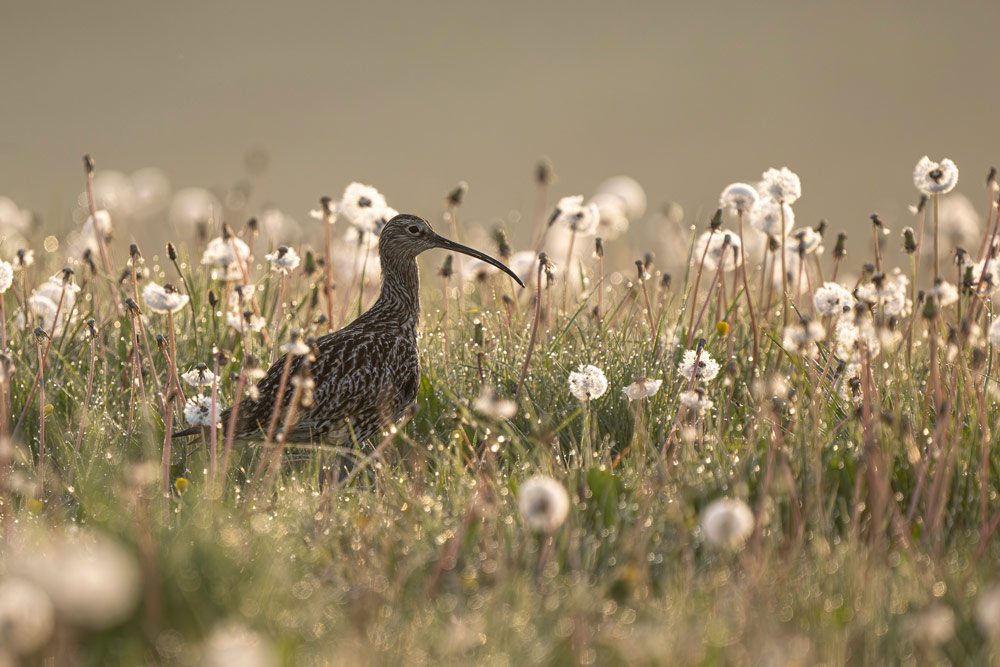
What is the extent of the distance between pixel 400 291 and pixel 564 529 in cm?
302

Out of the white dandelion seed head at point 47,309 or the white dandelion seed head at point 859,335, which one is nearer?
the white dandelion seed head at point 859,335

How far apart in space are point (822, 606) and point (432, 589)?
1257 mm

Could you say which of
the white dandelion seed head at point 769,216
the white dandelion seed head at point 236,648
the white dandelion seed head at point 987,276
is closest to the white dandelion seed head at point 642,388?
the white dandelion seed head at point 987,276

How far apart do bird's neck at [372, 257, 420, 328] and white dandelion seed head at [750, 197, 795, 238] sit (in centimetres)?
212

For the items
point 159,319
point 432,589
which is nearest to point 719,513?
point 432,589

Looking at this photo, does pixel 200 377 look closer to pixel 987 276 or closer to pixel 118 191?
pixel 987 276

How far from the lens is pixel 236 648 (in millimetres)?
2309

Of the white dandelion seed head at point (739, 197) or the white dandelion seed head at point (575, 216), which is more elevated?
the white dandelion seed head at point (739, 197)

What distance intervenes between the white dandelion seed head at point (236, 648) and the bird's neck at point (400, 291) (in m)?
3.57

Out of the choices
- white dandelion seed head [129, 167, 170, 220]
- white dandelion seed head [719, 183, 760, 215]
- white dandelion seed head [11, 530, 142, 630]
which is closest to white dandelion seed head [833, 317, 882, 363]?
white dandelion seed head [719, 183, 760, 215]

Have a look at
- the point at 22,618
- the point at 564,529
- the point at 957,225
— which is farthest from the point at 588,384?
the point at 957,225

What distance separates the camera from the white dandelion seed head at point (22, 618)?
2.26 meters

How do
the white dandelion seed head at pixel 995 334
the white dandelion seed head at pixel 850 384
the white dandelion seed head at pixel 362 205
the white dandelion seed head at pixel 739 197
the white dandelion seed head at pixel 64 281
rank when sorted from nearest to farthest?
the white dandelion seed head at pixel 995 334 < the white dandelion seed head at pixel 850 384 < the white dandelion seed head at pixel 64 281 < the white dandelion seed head at pixel 739 197 < the white dandelion seed head at pixel 362 205

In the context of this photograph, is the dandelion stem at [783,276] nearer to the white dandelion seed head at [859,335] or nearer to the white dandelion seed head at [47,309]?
the white dandelion seed head at [859,335]
